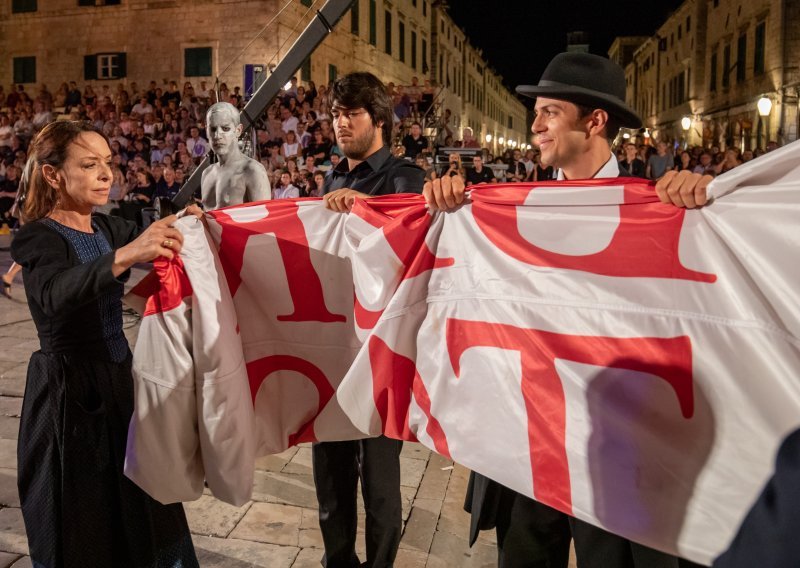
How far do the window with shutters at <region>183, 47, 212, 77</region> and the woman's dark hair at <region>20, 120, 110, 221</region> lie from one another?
77.0ft

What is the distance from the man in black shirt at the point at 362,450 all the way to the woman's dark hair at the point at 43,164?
2.88 feet

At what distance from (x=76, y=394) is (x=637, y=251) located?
1.74m

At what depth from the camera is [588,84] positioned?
2264 millimetres

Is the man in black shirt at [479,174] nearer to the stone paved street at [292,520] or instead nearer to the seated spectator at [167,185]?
the seated spectator at [167,185]

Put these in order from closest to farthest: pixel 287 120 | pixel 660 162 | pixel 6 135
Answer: pixel 660 162
pixel 287 120
pixel 6 135

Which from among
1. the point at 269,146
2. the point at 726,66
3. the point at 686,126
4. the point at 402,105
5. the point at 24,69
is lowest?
the point at 269,146

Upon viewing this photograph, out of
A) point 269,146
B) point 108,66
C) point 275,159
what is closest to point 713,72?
point 108,66

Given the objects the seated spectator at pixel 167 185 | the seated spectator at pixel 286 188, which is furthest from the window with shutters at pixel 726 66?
the seated spectator at pixel 167 185

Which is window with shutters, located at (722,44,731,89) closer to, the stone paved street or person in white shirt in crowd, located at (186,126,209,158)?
person in white shirt in crowd, located at (186,126,209,158)

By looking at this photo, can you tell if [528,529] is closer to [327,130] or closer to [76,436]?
[76,436]

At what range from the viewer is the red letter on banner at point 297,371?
8.05 feet

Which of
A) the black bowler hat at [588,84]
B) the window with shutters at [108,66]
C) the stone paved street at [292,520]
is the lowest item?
the stone paved street at [292,520]

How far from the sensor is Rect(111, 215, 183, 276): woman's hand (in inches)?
76.1

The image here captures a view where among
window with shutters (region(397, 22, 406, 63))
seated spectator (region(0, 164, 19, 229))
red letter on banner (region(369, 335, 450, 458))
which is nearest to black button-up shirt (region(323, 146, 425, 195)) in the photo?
red letter on banner (region(369, 335, 450, 458))
